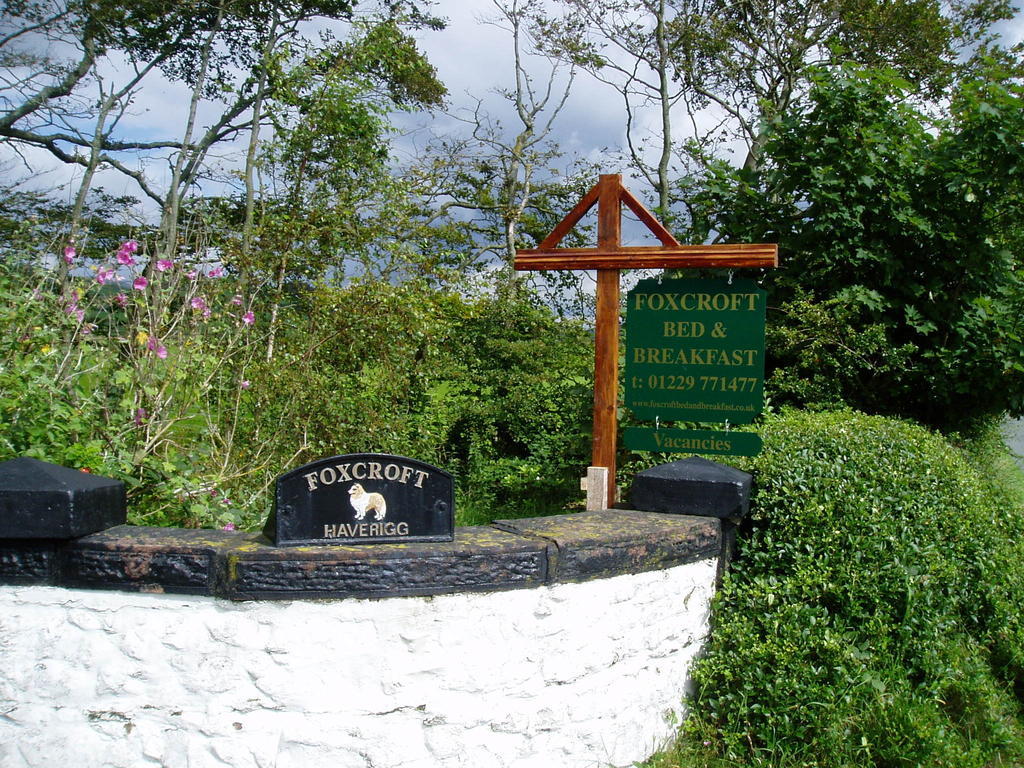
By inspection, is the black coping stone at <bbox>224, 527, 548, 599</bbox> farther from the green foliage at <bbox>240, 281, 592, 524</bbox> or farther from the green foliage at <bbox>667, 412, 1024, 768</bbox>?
the green foliage at <bbox>240, 281, 592, 524</bbox>

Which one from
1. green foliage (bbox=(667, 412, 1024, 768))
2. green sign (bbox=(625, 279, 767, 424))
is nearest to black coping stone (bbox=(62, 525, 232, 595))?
green foliage (bbox=(667, 412, 1024, 768))

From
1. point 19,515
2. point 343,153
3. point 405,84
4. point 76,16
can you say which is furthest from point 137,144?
point 19,515

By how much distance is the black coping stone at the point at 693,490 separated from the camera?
3.43m

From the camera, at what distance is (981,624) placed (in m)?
4.02

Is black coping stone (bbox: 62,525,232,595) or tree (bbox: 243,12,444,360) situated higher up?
tree (bbox: 243,12,444,360)

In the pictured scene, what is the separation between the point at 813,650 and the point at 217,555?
7.40ft

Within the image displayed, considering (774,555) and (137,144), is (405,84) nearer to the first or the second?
(137,144)

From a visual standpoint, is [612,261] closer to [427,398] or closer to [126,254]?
[126,254]

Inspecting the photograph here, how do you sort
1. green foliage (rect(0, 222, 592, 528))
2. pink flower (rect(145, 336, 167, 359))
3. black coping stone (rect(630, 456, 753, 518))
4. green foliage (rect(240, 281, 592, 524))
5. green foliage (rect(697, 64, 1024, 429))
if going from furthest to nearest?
green foliage (rect(697, 64, 1024, 429)), green foliage (rect(240, 281, 592, 524)), pink flower (rect(145, 336, 167, 359)), green foliage (rect(0, 222, 592, 528)), black coping stone (rect(630, 456, 753, 518))

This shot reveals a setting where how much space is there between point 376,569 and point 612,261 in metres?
2.05

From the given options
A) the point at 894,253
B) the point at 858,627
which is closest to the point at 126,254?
the point at 858,627

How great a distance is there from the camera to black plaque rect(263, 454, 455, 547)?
8.77ft

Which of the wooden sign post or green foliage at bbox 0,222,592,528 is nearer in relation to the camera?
green foliage at bbox 0,222,592,528

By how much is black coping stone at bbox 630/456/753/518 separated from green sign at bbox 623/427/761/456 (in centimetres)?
23
